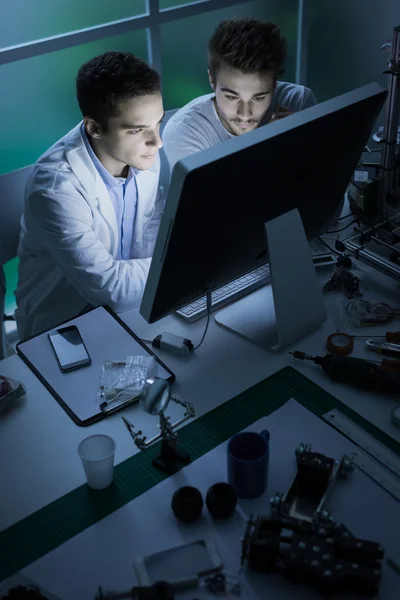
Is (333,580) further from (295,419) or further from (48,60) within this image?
(48,60)

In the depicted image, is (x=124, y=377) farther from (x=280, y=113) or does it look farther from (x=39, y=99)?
(x=39, y=99)

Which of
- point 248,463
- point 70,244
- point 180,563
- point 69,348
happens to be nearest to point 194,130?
point 70,244

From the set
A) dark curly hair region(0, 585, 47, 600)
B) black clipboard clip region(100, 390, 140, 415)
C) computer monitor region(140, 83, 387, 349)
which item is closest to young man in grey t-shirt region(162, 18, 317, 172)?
computer monitor region(140, 83, 387, 349)

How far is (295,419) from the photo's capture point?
142cm

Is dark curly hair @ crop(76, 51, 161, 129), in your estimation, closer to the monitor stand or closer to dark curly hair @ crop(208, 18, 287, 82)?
dark curly hair @ crop(208, 18, 287, 82)

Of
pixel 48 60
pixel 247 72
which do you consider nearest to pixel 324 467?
pixel 247 72

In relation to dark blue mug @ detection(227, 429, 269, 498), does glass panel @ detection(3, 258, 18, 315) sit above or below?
below

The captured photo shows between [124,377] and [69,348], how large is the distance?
178 mm

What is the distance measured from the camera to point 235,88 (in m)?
2.04

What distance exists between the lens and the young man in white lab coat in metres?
1.82

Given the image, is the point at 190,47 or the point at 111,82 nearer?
the point at 111,82

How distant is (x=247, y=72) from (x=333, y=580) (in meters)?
1.48

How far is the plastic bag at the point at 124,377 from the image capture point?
4.87 feet

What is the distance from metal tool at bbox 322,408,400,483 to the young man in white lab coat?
626 mm
